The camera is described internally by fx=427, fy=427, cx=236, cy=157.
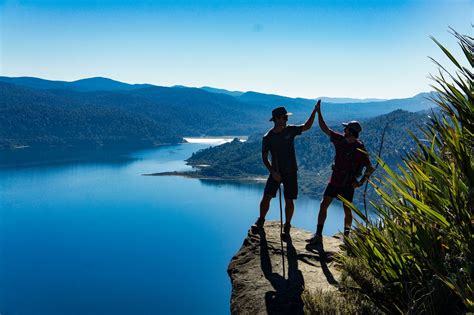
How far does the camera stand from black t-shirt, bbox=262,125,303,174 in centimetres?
616

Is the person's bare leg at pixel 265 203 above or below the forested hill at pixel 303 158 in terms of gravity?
above

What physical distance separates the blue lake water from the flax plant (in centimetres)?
4029

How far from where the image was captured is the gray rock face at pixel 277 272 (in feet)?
15.9

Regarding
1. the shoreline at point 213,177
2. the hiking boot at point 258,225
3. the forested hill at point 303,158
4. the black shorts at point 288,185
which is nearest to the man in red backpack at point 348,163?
the black shorts at point 288,185

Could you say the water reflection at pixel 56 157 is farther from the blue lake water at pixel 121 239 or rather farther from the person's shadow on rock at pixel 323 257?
the person's shadow on rock at pixel 323 257

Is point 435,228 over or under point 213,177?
over

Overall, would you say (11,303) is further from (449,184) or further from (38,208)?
(449,184)

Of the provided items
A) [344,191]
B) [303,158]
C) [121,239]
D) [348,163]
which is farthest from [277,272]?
[303,158]

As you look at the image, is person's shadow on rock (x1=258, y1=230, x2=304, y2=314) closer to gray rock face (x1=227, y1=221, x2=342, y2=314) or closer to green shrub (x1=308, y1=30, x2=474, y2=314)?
gray rock face (x1=227, y1=221, x2=342, y2=314)

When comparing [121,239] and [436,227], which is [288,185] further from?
[121,239]

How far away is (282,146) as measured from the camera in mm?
6176

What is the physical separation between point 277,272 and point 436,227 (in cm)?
348

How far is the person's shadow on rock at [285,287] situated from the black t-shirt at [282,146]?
4.02ft

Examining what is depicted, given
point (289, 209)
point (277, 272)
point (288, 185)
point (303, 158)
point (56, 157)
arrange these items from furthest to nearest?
1. point (303, 158)
2. point (56, 157)
3. point (289, 209)
4. point (288, 185)
5. point (277, 272)
